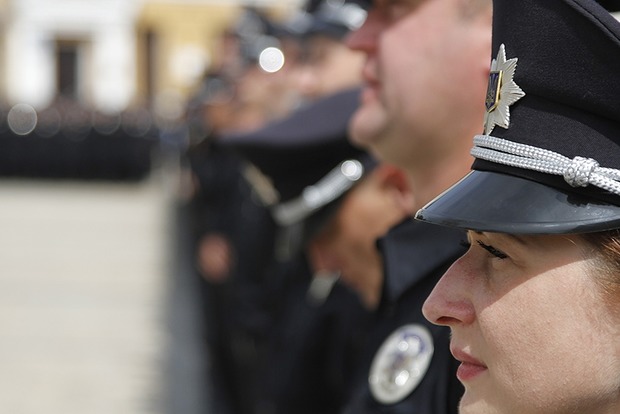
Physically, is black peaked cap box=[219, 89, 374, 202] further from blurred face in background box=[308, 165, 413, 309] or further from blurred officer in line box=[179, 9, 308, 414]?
blurred officer in line box=[179, 9, 308, 414]

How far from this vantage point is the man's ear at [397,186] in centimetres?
245

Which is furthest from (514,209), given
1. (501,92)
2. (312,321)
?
(312,321)

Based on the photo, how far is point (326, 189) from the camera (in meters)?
2.92

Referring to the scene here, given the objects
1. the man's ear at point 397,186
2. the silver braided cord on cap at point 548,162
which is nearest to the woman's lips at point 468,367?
the silver braided cord on cap at point 548,162

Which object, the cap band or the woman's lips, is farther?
the cap band

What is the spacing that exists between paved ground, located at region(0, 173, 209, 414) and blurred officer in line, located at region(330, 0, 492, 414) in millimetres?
3941

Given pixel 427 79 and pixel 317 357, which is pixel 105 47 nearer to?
pixel 317 357

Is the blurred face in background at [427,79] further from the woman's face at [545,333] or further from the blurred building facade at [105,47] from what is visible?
the blurred building facade at [105,47]

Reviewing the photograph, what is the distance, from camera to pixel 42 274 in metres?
10.1

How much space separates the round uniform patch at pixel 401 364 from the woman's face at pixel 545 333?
1.81 ft

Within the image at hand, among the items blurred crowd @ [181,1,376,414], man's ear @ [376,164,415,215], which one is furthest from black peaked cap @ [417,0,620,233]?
blurred crowd @ [181,1,376,414]

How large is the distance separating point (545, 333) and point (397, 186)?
1.39 metres

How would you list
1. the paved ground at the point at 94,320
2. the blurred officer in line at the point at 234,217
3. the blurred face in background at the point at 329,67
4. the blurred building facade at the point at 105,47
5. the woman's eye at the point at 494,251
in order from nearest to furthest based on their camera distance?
the woman's eye at the point at 494,251, the blurred face in background at the point at 329,67, the blurred officer in line at the point at 234,217, the paved ground at the point at 94,320, the blurred building facade at the point at 105,47

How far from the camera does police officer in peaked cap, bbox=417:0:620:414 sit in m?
1.19
